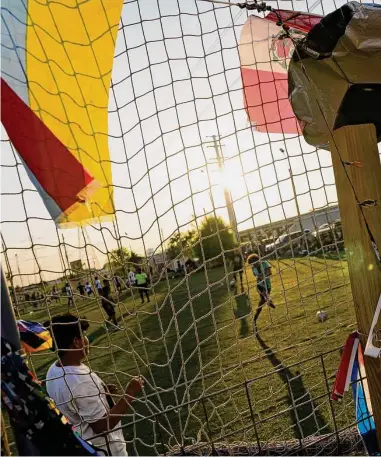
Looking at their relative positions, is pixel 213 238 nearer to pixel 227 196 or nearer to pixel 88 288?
pixel 227 196

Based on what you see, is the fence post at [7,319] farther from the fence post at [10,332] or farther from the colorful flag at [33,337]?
the colorful flag at [33,337]

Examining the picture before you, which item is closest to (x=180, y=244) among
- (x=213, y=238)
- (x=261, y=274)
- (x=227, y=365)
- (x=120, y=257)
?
(x=213, y=238)

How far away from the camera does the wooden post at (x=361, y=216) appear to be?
1597 millimetres

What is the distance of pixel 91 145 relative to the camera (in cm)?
161

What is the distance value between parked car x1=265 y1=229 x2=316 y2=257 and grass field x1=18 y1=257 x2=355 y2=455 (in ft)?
0.33

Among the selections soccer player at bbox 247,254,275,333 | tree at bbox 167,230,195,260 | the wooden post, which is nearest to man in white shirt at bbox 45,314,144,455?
tree at bbox 167,230,195,260

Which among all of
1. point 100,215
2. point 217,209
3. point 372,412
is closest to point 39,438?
point 100,215

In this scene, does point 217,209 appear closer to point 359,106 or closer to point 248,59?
point 248,59

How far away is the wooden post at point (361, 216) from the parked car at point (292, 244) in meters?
1.29

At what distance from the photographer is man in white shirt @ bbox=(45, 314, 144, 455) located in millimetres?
1943

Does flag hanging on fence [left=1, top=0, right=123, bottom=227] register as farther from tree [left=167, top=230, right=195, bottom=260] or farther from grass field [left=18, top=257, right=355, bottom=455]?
tree [left=167, top=230, right=195, bottom=260]

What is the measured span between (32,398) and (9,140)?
0.75 metres

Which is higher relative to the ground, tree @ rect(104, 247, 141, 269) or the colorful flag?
tree @ rect(104, 247, 141, 269)

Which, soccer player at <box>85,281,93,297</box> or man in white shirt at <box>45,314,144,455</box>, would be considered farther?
soccer player at <box>85,281,93,297</box>
